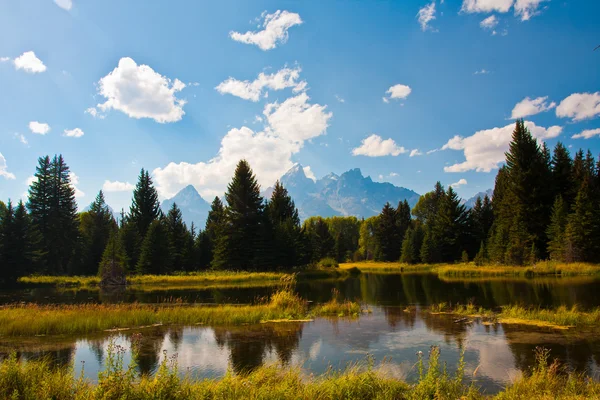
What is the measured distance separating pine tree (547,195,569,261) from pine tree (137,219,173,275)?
55.6m

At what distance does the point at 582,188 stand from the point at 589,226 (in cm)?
645

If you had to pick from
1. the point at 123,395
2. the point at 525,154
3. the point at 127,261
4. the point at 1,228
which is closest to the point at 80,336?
the point at 123,395

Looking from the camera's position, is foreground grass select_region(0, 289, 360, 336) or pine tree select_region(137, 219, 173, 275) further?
pine tree select_region(137, 219, 173, 275)

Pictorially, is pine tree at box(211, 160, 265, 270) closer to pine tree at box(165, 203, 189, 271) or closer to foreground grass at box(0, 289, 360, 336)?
pine tree at box(165, 203, 189, 271)

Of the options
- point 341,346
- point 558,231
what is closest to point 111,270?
point 341,346

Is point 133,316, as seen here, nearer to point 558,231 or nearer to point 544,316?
point 544,316

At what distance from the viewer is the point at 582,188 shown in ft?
171

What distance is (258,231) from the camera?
→ 6169 centimetres

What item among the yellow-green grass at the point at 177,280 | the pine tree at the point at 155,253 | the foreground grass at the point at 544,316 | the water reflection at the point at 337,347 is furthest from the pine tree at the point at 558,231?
the pine tree at the point at 155,253

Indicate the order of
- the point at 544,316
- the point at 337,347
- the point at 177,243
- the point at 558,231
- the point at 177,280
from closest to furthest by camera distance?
the point at 337,347 → the point at 544,316 → the point at 177,280 → the point at 558,231 → the point at 177,243

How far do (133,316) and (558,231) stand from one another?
5526cm

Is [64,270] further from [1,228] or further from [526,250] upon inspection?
[526,250]

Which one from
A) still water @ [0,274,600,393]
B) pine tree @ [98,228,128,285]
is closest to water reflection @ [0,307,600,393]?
still water @ [0,274,600,393]

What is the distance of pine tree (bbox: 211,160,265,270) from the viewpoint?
60.8 m
